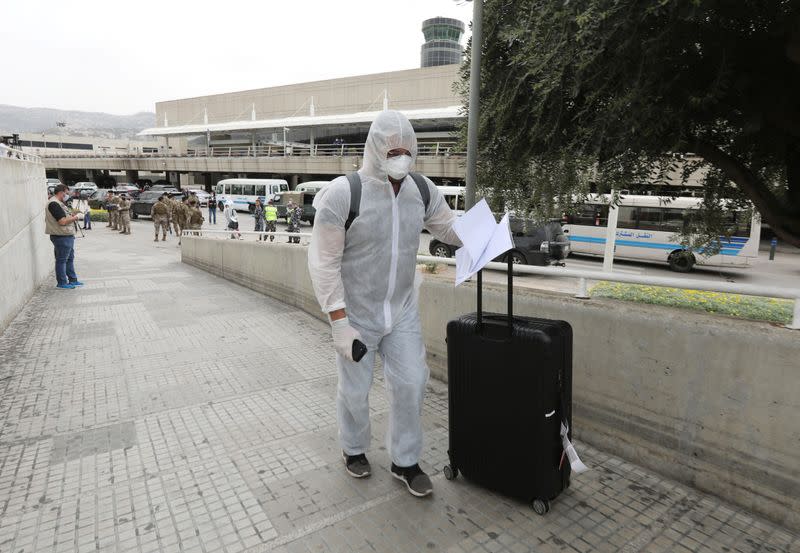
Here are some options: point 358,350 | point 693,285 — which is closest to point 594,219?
point 693,285

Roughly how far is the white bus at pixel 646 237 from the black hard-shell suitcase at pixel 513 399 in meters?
13.6

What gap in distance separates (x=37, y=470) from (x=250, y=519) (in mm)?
1426

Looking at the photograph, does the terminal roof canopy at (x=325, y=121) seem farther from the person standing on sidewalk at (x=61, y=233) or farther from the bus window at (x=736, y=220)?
the bus window at (x=736, y=220)

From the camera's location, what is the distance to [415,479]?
268 centimetres

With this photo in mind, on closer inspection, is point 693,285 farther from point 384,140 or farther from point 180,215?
point 180,215

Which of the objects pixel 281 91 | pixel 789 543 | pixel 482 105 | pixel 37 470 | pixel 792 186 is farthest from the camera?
pixel 281 91

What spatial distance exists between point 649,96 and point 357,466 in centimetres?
284

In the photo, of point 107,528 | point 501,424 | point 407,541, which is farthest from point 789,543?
point 107,528

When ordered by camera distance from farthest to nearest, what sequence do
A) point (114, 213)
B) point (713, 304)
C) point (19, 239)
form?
1. point (114, 213)
2. point (19, 239)
3. point (713, 304)

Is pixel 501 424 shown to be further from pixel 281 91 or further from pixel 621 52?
pixel 281 91

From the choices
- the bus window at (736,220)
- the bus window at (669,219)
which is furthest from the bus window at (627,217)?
the bus window at (736,220)

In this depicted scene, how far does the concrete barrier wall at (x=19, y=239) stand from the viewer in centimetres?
597

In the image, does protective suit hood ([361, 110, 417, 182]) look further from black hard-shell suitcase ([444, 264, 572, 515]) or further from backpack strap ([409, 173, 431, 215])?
black hard-shell suitcase ([444, 264, 572, 515])

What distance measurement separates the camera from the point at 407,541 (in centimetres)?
232
